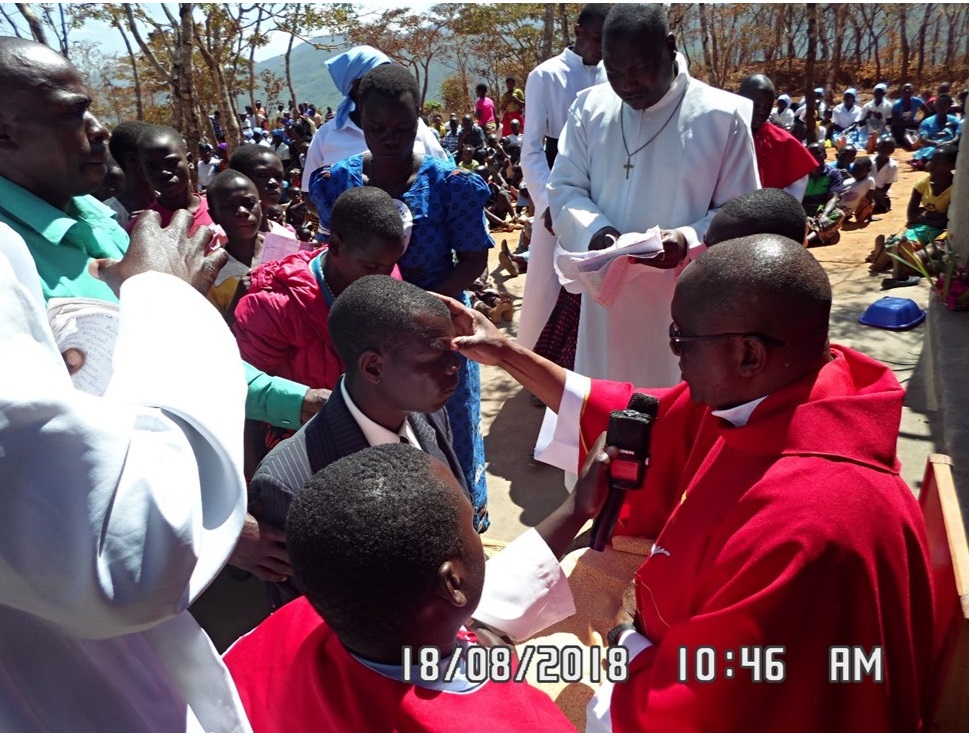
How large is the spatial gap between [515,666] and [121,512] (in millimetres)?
1022

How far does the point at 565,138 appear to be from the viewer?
3680mm

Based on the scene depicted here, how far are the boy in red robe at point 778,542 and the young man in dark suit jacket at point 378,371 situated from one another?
2.23 feet

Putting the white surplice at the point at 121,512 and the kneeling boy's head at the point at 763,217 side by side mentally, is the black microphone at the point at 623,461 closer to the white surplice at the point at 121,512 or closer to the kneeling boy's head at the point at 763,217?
the kneeling boy's head at the point at 763,217

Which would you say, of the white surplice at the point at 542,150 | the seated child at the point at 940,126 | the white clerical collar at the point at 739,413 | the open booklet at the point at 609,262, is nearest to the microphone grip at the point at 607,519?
the white clerical collar at the point at 739,413

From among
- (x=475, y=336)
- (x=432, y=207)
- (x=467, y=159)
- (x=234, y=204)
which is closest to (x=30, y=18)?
(x=467, y=159)

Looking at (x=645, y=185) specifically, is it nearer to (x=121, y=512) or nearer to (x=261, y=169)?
(x=261, y=169)

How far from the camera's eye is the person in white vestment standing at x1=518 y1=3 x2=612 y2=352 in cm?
457

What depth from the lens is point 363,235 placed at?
2500mm

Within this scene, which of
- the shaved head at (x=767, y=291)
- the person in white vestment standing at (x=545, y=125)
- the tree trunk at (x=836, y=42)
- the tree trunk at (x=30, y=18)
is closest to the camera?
the shaved head at (x=767, y=291)

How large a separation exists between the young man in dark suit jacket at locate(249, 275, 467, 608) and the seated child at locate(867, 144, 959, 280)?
253 inches

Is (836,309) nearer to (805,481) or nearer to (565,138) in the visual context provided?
(565,138)

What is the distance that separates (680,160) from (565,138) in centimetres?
66

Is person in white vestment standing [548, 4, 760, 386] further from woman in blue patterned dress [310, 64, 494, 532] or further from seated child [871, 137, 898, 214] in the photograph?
seated child [871, 137, 898, 214]

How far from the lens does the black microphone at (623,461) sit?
198 centimetres
